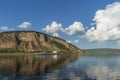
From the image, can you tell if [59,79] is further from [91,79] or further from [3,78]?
[3,78]

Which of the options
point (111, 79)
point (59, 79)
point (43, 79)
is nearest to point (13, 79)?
point (43, 79)

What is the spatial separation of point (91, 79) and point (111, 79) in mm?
6859

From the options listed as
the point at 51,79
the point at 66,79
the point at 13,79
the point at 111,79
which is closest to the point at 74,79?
the point at 66,79

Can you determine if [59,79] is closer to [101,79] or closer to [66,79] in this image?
[66,79]

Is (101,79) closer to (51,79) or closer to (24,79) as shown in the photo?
(51,79)

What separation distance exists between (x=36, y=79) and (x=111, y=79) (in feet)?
84.6

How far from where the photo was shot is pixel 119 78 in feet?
262

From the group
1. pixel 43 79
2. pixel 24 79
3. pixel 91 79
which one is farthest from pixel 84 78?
pixel 24 79

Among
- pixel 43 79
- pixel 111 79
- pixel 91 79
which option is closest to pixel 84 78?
pixel 91 79

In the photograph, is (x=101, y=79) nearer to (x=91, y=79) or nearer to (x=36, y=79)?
(x=91, y=79)

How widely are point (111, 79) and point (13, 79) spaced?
33778 millimetres

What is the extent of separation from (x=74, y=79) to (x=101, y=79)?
30.7ft

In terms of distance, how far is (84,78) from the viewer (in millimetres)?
80188

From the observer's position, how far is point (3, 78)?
264ft
